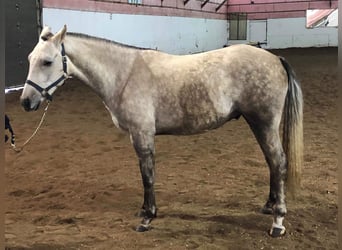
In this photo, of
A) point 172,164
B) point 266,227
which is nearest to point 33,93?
point 266,227

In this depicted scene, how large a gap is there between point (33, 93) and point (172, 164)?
78.4 inches

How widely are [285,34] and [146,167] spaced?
53.2ft

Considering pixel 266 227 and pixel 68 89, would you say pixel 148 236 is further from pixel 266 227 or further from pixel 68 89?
pixel 68 89

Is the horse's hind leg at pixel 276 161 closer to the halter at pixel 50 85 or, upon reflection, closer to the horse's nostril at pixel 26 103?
the halter at pixel 50 85

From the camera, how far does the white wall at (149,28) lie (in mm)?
9086

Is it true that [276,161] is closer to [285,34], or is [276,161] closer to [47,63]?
[47,63]

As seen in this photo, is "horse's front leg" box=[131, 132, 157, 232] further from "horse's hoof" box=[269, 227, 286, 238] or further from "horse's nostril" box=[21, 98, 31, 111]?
"horse's hoof" box=[269, 227, 286, 238]

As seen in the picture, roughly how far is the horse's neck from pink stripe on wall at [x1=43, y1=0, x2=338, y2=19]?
828cm

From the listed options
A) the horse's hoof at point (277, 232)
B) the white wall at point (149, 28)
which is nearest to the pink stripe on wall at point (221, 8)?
the white wall at point (149, 28)

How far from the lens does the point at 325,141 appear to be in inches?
190

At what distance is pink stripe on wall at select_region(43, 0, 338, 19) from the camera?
38.4 feet

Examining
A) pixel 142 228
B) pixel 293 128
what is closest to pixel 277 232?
pixel 293 128

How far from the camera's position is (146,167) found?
8.70ft

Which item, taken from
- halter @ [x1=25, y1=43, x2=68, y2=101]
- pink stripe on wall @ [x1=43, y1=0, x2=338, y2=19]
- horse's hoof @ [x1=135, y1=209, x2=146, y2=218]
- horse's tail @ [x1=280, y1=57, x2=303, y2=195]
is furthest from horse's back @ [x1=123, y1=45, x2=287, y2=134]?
pink stripe on wall @ [x1=43, y1=0, x2=338, y2=19]
